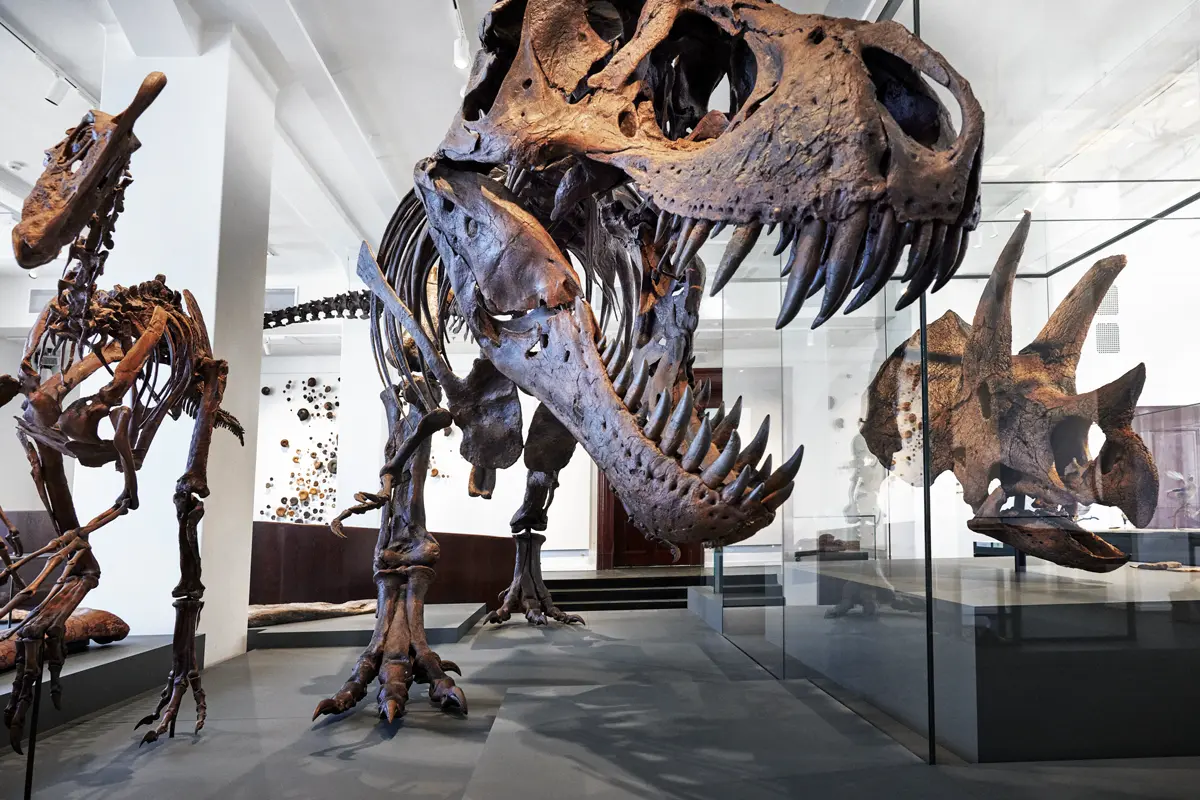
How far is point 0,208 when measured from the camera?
892 cm

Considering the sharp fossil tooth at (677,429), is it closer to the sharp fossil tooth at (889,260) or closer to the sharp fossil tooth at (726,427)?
the sharp fossil tooth at (726,427)

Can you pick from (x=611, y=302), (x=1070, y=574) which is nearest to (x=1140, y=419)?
(x=1070, y=574)

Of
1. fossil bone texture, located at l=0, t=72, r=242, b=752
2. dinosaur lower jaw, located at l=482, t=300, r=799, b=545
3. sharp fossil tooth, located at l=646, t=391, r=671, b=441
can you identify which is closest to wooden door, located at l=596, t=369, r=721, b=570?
fossil bone texture, located at l=0, t=72, r=242, b=752

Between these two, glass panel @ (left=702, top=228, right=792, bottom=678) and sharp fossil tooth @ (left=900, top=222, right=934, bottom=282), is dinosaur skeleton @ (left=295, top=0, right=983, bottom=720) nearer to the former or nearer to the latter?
sharp fossil tooth @ (left=900, top=222, right=934, bottom=282)

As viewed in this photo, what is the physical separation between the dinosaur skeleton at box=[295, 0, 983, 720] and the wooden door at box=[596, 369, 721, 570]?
364 inches

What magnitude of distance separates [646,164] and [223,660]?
13.3ft

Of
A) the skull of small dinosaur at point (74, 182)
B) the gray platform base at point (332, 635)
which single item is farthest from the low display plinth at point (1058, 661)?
the gray platform base at point (332, 635)

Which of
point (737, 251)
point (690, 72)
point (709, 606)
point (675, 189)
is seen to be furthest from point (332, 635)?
point (737, 251)

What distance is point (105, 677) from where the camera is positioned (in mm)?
3402

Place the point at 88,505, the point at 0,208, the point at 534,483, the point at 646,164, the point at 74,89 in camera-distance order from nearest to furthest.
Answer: the point at 646,164, the point at 88,505, the point at 534,483, the point at 74,89, the point at 0,208

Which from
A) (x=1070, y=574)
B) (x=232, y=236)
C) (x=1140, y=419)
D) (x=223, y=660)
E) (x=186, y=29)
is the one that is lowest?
(x=223, y=660)

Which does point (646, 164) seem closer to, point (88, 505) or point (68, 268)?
point (68, 268)

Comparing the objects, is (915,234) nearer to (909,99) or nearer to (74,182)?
(909,99)

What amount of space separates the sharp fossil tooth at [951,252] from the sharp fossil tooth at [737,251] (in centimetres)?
33
